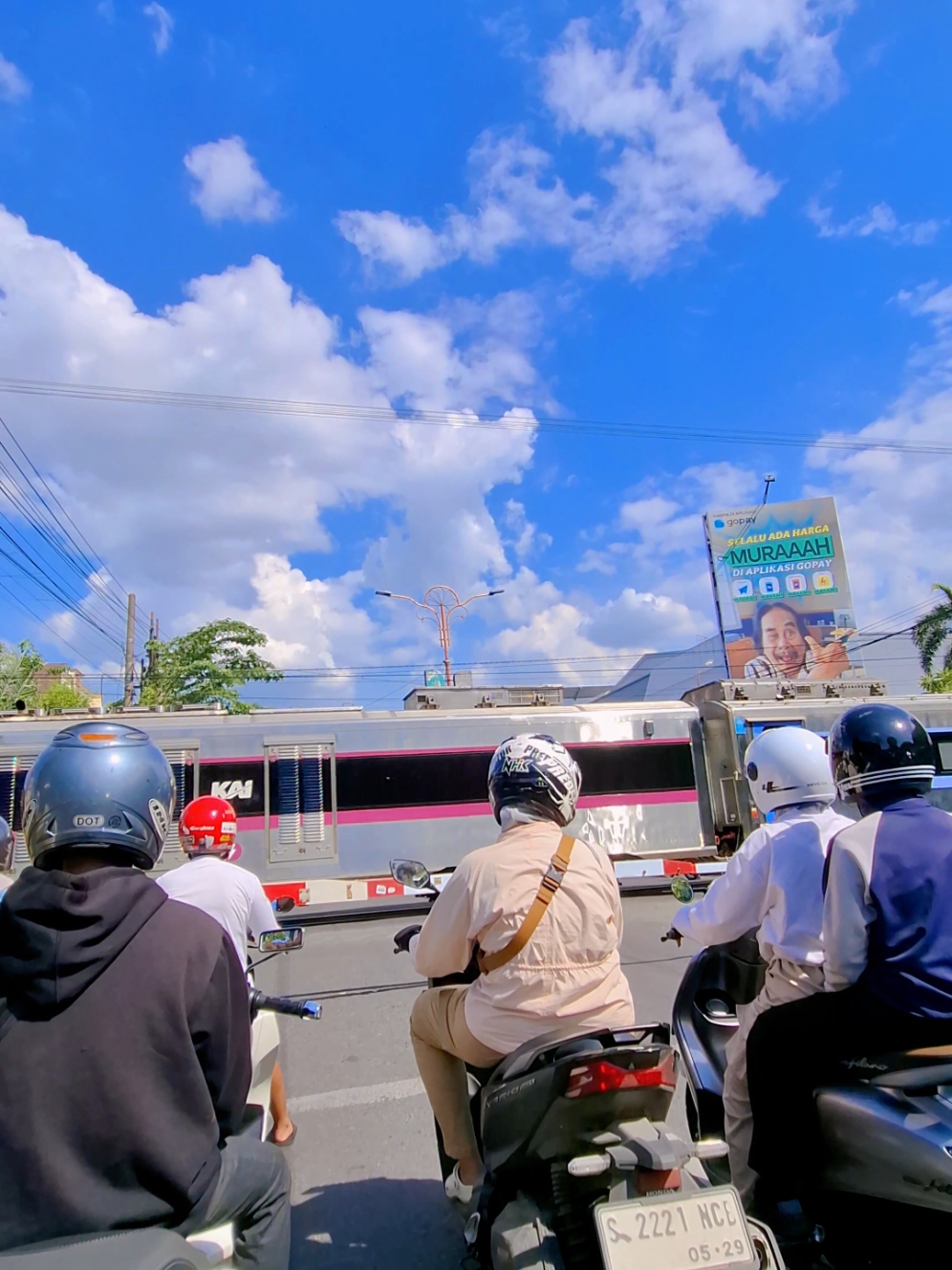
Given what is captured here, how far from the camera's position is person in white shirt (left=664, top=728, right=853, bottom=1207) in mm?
2545

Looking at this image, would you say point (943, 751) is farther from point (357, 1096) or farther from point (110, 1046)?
point (110, 1046)

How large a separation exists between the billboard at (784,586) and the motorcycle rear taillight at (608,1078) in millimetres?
30411

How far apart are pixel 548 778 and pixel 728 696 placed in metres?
11.6

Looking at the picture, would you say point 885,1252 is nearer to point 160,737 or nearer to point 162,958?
point 162,958

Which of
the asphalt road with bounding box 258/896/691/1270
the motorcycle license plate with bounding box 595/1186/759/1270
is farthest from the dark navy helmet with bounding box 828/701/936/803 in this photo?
the asphalt road with bounding box 258/896/691/1270

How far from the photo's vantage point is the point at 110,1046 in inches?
62.3

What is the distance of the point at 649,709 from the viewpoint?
45.2 feet


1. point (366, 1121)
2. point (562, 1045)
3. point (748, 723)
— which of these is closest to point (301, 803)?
point (748, 723)

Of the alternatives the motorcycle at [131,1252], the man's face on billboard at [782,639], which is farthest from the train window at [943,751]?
the man's face on billboard at [782,639]

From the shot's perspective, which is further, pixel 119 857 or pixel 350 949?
pixel 350 949

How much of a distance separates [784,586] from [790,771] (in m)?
31.0

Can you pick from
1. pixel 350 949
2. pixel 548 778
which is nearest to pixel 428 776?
pixel 350 949

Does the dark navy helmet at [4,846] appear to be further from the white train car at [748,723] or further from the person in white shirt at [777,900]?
the white train car at [748,723]

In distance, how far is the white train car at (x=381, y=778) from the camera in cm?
1153
